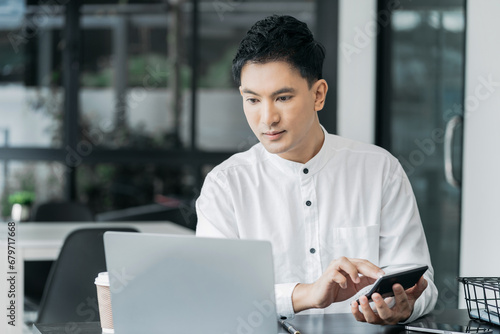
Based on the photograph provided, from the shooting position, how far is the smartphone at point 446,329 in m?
1.34

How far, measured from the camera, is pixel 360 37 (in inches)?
179

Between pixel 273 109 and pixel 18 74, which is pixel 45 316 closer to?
pixel 273 109

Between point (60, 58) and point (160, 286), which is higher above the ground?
point (60, 58)

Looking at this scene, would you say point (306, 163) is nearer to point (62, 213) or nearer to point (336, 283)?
point (336, 283)

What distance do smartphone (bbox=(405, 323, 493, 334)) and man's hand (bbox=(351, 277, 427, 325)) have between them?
0.11 feet

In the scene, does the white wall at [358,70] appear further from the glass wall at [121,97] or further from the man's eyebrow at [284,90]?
the man's eyebrow at [284,90]

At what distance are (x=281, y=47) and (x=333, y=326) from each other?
656mm

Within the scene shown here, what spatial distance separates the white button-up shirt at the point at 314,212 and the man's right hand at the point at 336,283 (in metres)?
0.27

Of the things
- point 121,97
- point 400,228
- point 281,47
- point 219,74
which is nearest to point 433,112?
point 400,228

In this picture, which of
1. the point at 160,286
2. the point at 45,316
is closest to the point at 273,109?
the point at 160,286

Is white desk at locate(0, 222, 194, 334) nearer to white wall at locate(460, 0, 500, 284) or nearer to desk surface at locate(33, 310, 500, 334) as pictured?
desk surface at locate(33, 310, 500, 334)

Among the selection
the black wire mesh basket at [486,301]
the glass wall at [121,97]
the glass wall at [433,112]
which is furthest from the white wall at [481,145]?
the glass wall at [121,97]

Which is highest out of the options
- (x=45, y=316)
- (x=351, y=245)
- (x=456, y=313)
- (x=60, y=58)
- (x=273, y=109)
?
(x=60, y=58)

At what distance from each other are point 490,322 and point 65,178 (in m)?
4.25
